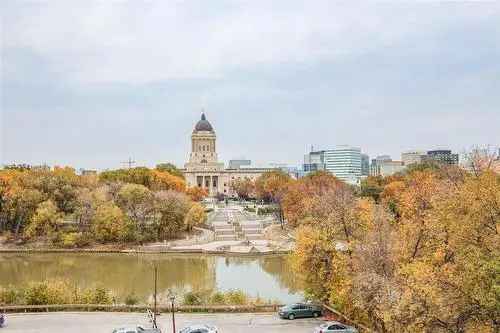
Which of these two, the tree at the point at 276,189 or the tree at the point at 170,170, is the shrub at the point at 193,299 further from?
the tree at the point at 170,170

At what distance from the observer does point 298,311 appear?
25.2 metres

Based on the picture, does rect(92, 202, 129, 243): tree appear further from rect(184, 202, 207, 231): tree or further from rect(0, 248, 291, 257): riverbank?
rect(184, 202, 207, 231): tree

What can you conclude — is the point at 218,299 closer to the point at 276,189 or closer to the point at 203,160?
the point at 276,189

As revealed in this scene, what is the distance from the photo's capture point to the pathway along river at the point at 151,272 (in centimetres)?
3834

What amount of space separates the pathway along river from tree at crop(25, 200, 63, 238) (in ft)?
12.1

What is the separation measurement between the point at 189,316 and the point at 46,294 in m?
7.42

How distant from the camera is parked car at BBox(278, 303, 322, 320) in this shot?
82.8 ft

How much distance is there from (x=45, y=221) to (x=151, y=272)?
1930 centimetres

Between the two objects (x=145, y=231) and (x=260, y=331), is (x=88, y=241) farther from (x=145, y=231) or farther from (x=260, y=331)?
(x=260, y=331)

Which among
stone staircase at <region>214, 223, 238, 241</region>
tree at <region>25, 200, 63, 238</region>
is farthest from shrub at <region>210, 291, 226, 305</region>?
A: stone staircase at <region>214, 223, 238, 241</region>

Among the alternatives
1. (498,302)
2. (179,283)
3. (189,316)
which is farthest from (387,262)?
(179,283)

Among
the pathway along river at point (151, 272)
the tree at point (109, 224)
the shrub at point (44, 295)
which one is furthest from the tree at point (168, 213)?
the shrub at point (44, 295)

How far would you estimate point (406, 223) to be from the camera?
23797 millimetres

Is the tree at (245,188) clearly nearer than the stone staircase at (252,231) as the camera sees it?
No
